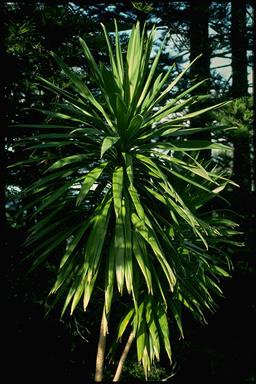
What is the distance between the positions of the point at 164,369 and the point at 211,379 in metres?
0.67

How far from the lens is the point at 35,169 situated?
4637 mm

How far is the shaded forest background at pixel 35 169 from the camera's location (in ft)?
14.1

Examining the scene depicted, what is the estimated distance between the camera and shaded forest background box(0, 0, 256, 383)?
429cm

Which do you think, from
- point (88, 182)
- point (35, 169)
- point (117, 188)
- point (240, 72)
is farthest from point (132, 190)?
point (240, 72)

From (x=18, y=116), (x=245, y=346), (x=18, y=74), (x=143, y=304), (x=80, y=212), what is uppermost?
(x=18, y=74)

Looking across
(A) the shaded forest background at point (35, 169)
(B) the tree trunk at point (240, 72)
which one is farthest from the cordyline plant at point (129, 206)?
(B) the tree trunk at point (240, 72)

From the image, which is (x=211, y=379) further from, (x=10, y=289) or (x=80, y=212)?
(x=80, y=212)

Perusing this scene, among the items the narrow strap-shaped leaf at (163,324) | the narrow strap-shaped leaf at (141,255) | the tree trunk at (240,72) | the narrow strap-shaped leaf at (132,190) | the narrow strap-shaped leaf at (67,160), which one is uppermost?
the tree trunk at (240,72)

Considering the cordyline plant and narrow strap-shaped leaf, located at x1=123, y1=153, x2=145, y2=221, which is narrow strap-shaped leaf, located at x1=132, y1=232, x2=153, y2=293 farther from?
narrow strap-shaped leaf, located at x1=123, y1=153, x2=145, y2=221

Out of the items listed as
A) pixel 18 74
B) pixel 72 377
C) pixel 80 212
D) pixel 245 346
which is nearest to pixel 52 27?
pixel 18 74

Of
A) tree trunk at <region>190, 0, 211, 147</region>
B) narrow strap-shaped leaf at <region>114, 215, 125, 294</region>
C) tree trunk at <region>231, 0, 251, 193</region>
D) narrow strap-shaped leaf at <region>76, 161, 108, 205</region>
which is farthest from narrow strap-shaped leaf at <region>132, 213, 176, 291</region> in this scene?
tree trunk at <region>231, 0, 251, 193</region>

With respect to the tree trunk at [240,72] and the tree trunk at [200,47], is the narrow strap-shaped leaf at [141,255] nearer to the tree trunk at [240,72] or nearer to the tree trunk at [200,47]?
the tree trunk at [200,47]

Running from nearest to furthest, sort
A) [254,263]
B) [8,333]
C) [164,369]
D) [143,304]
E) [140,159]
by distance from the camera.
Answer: [140,159]
[143,304]
[8,333]
[164,369]
[254,263]

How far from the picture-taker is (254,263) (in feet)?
20.4
